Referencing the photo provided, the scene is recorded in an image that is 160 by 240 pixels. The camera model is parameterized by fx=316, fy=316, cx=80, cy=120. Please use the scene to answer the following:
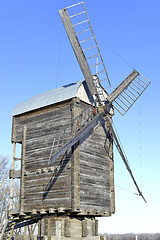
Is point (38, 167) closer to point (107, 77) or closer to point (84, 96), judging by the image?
point (84, 96)

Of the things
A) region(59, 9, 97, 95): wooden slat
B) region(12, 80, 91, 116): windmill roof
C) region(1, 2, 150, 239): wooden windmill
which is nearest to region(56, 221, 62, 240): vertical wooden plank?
region(1, 2, 150, 239): wooden windmill

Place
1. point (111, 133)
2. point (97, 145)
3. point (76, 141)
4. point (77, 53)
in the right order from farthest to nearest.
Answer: point (111, 133) < point (97, 145) < point (77, 53) < point (76, 141)

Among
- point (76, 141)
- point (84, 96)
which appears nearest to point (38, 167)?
point (76, 141)

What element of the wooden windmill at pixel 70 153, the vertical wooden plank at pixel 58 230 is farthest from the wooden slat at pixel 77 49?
the vertical wooden plank at pixel 58 230

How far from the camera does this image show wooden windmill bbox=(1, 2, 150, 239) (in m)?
16.2

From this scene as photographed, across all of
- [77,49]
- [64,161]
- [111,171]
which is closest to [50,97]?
[77,49]

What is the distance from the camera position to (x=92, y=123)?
17.5m

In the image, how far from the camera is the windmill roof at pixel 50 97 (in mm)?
17562

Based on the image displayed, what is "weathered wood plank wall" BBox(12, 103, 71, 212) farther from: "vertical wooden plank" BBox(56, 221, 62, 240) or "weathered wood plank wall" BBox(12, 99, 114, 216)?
"vertical wooden plank" BBox(56, 221, 62, 240)

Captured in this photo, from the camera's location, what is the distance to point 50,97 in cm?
1870

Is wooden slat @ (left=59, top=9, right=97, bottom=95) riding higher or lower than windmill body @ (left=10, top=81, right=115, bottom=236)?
higher

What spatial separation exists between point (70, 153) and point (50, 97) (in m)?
4.00

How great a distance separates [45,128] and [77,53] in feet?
15.3

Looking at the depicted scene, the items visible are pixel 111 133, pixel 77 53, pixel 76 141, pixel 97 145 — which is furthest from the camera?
pixel 111 133
